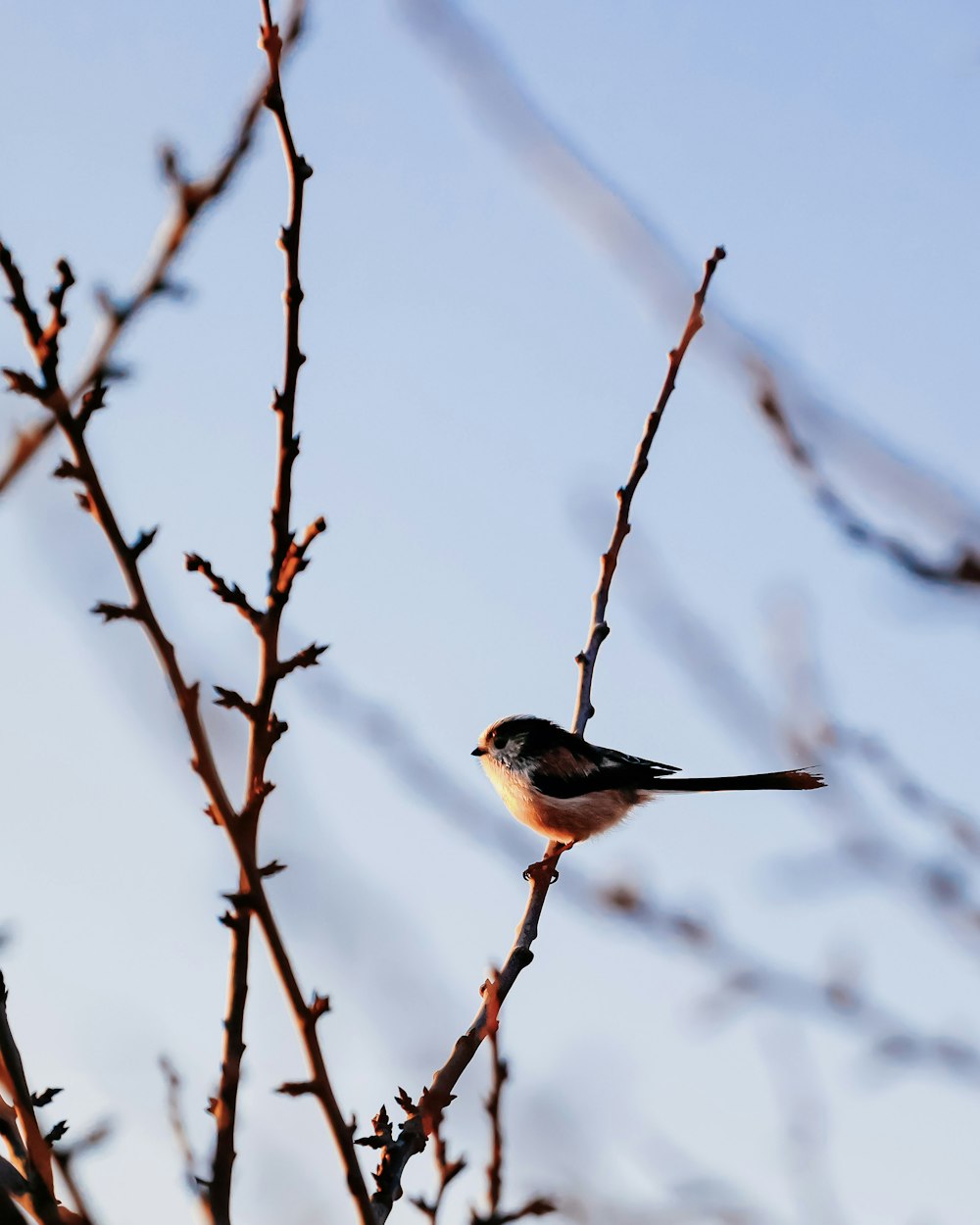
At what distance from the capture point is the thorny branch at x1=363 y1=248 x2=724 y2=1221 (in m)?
2.99

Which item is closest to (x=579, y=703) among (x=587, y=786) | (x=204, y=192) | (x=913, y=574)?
(x=587, y=786)

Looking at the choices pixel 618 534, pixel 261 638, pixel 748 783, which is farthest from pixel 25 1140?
pixel 748 783

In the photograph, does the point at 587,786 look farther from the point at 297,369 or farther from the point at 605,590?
the point at 297,369

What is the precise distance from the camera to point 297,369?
2363mm

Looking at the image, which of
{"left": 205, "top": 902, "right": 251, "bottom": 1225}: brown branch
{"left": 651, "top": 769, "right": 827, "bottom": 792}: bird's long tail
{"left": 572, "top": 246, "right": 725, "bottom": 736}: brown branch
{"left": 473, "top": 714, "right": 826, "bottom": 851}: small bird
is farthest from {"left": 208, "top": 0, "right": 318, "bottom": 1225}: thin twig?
{"left": 473, "top": 714, "right": 826, "bottom": 851}: small bird

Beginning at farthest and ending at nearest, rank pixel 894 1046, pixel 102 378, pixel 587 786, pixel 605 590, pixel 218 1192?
pixel 587 786 < pixel 605 590 < pixel 894 1046 < pixel 218 1192 < pixel 102 378

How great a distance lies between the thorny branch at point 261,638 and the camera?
202 centimetres

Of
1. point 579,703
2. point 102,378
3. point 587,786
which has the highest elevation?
point 587,786

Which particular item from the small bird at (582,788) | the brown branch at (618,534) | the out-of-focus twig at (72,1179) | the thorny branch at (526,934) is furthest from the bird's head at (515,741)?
the out-of-focus twig at (72,1179)

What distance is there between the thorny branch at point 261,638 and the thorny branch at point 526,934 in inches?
26.6

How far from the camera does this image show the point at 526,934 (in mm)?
4328

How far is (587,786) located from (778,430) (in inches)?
202

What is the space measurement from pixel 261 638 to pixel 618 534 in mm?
2557

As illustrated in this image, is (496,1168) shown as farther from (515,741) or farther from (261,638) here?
(515,741)
